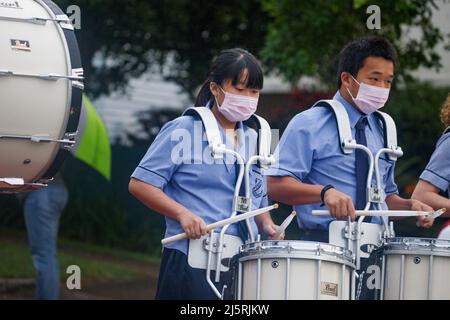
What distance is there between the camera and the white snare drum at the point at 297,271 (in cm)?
502

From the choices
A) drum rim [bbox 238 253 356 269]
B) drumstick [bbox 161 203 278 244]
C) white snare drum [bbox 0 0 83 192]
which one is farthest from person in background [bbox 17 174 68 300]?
drum rim [bbox 238 253 356 269]

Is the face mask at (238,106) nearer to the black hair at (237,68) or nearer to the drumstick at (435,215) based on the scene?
the black hair at (237,68)

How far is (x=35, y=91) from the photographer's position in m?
5.62

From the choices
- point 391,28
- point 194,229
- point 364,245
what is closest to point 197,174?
point 194,229

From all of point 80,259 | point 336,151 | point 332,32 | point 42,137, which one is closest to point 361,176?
point 336,151

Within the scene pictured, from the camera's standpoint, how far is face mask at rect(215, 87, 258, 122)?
18.3ft

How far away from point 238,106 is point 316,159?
470 mm

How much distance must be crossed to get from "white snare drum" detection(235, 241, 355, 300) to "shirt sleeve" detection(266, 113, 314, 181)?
2.33 feet

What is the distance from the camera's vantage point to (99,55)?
12.9 metres

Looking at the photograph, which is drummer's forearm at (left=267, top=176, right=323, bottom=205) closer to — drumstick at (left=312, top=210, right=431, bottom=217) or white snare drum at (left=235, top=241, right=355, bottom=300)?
drumstick at (left=312, top=210, right=431, bottom=217)

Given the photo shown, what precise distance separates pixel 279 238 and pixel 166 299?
→ 21.6 inches

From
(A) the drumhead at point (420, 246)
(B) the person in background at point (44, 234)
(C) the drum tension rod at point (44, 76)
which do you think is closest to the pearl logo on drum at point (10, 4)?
(C) the drum tension rod at point (44, 76)

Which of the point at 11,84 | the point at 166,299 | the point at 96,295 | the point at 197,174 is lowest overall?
the point at 96,295
